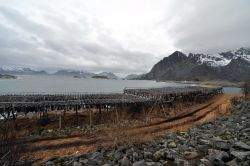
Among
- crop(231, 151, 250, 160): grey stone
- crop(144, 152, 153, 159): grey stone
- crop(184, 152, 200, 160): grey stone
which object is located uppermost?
crop(231, 151, 250, 160): grey stone

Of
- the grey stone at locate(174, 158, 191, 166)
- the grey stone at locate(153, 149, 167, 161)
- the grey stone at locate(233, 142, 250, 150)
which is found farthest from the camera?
the grey stone at locate(153, 149, 167, 161)

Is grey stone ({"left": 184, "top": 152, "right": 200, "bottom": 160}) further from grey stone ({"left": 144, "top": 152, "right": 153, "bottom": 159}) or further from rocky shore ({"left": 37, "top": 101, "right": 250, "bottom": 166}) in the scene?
grey stone ({"left": 144, "top": 152, "right": 153, "bottom": 159})

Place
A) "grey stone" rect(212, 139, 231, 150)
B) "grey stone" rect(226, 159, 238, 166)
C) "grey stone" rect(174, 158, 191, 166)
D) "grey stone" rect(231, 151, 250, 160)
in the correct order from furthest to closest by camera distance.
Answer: "grey stone" rect(212, 139, 231, 150)
"grey stone" rect(174, 158, 191, 166)
"grey stone" rect(231, 151, 250, 160)
"grey stone" rect(226, 159, 238, 166)

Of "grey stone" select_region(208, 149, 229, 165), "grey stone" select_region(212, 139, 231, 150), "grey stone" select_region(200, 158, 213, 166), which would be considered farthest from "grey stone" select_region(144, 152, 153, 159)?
"grey stone" select_region(212, 139, 231, 150)

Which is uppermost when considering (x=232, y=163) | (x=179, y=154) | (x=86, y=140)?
(x=232, y=163)

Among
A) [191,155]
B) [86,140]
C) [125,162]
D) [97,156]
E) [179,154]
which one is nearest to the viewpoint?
[191,155]


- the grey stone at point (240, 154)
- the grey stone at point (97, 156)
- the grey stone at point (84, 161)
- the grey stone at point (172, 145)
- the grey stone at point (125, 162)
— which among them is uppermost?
the grey stone at point (240, 154)

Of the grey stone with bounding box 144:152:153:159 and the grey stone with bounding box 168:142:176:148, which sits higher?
the grey stone with bounding box 168:142:176:148

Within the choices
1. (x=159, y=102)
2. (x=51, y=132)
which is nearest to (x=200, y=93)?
(x=159, y=102)

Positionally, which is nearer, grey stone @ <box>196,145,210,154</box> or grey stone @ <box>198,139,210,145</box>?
grey stone @ <box>196,145,210,154</box>

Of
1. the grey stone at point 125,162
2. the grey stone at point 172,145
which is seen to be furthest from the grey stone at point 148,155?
the grey stone at point 172,145

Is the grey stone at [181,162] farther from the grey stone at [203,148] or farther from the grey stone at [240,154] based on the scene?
the grey stone at [240,154]

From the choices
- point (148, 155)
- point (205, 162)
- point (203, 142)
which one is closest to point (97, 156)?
point (148, 155)

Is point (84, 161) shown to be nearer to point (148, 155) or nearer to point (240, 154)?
point (148, 155)
